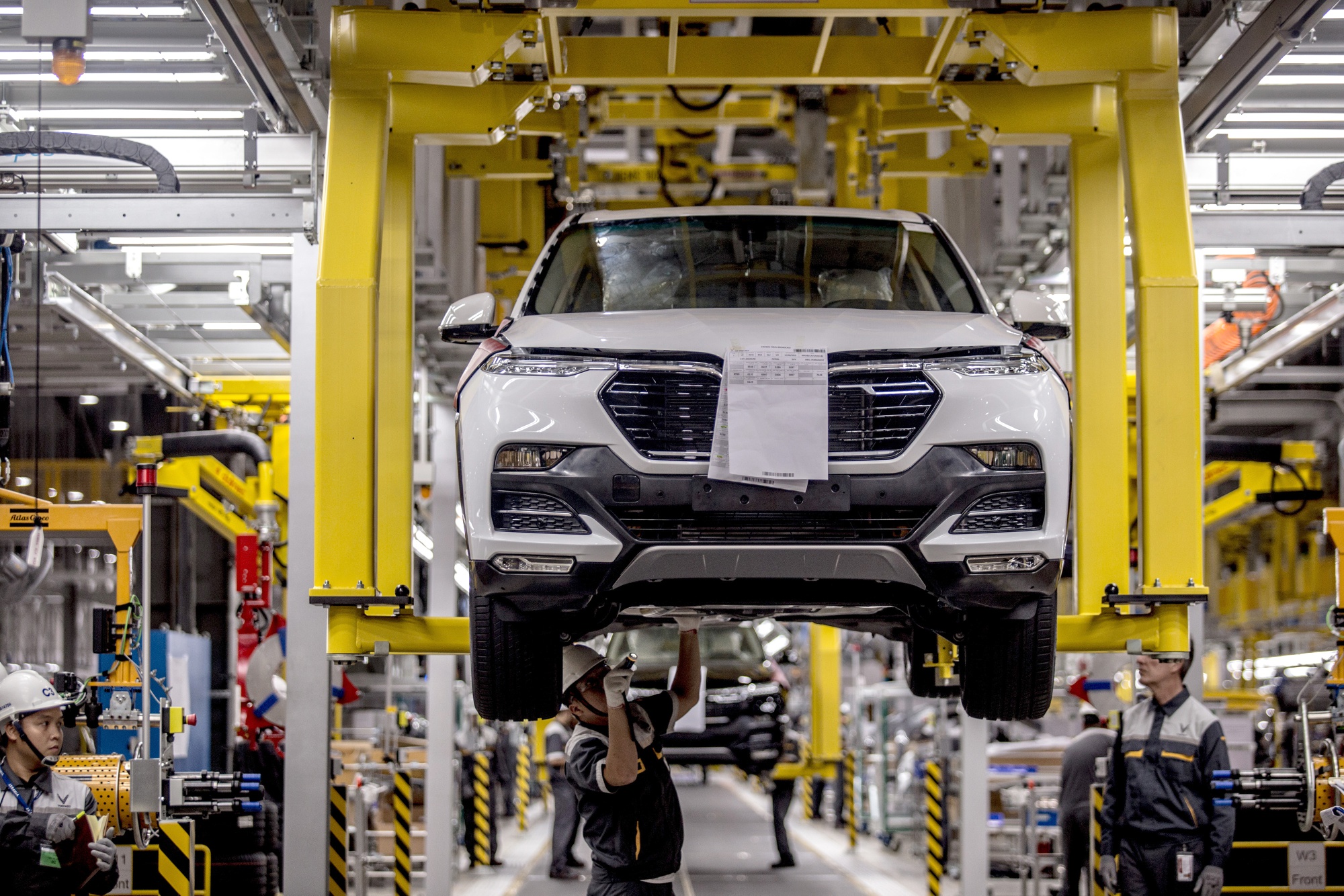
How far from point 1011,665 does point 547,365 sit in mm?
1719

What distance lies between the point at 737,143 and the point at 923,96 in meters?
5.29

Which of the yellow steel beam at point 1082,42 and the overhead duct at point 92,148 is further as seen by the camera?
the overhead duct at point 92,148

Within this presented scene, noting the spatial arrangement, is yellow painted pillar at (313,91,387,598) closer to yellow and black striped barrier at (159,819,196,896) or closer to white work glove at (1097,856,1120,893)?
yellow and black striped barrier at (159,819,196,896)

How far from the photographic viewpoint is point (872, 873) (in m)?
13.2

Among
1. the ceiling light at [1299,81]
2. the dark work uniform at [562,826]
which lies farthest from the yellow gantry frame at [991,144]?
the dark work uniform at [562,826]

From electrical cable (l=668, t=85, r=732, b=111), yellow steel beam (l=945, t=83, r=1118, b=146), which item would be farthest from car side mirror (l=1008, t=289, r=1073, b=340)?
electrical cable (l=668, t=85, r=732, b=111)

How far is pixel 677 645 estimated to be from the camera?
12.9 meters

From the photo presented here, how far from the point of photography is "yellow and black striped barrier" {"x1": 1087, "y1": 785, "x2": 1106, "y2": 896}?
784 cm

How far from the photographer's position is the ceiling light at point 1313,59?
23.3 feet

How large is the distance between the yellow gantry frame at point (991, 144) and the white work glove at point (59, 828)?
1.12 m

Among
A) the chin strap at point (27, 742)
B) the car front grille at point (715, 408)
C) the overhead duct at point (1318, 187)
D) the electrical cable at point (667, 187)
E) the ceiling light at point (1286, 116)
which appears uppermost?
the electrical cable at point (667, 187)

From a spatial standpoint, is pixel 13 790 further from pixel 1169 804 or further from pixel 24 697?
pixel 1169 804

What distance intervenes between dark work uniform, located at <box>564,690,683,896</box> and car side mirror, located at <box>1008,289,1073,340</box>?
80.9 inches

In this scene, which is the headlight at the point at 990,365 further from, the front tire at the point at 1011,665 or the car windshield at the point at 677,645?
the car windshield at the point at 677,645
